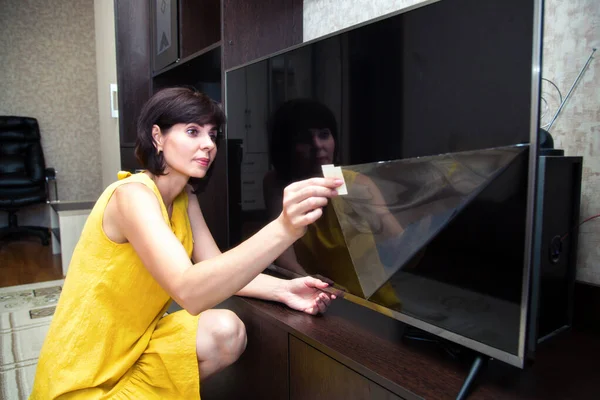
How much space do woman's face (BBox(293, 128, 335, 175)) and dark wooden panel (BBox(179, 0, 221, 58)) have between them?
105 cm

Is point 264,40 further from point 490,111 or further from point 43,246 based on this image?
point 43,246

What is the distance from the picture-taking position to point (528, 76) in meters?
0.68

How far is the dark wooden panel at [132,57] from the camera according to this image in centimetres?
255

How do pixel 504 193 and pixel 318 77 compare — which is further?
pixel 318 77

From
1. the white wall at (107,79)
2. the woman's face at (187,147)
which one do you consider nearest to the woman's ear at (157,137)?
the woman's face at (187,147)

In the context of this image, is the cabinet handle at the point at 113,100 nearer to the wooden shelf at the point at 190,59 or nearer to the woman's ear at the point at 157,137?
the wooden shelf at the point at 190,59

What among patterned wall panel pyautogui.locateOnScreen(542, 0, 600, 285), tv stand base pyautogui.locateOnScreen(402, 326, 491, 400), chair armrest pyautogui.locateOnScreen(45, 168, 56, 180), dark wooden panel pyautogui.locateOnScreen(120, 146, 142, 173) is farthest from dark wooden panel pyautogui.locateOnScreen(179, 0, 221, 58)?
chair armrest pyautogui.locateOnScreen(45, 168, 56, 180)

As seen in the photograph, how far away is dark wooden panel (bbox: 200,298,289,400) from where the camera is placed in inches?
41.3

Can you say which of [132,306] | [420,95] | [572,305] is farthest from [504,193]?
[132,306]

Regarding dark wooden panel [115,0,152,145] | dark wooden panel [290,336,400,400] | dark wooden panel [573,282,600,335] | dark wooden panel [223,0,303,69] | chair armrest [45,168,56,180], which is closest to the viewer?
dark wooden panel [290,336,400,400]

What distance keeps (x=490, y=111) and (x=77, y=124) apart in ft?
15.5

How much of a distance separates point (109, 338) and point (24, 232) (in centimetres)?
374

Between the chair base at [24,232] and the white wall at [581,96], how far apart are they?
409 cm

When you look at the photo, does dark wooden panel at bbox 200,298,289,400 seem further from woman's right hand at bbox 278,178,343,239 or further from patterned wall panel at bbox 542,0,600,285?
patterned wall panel at bbox 542,0,600,285
